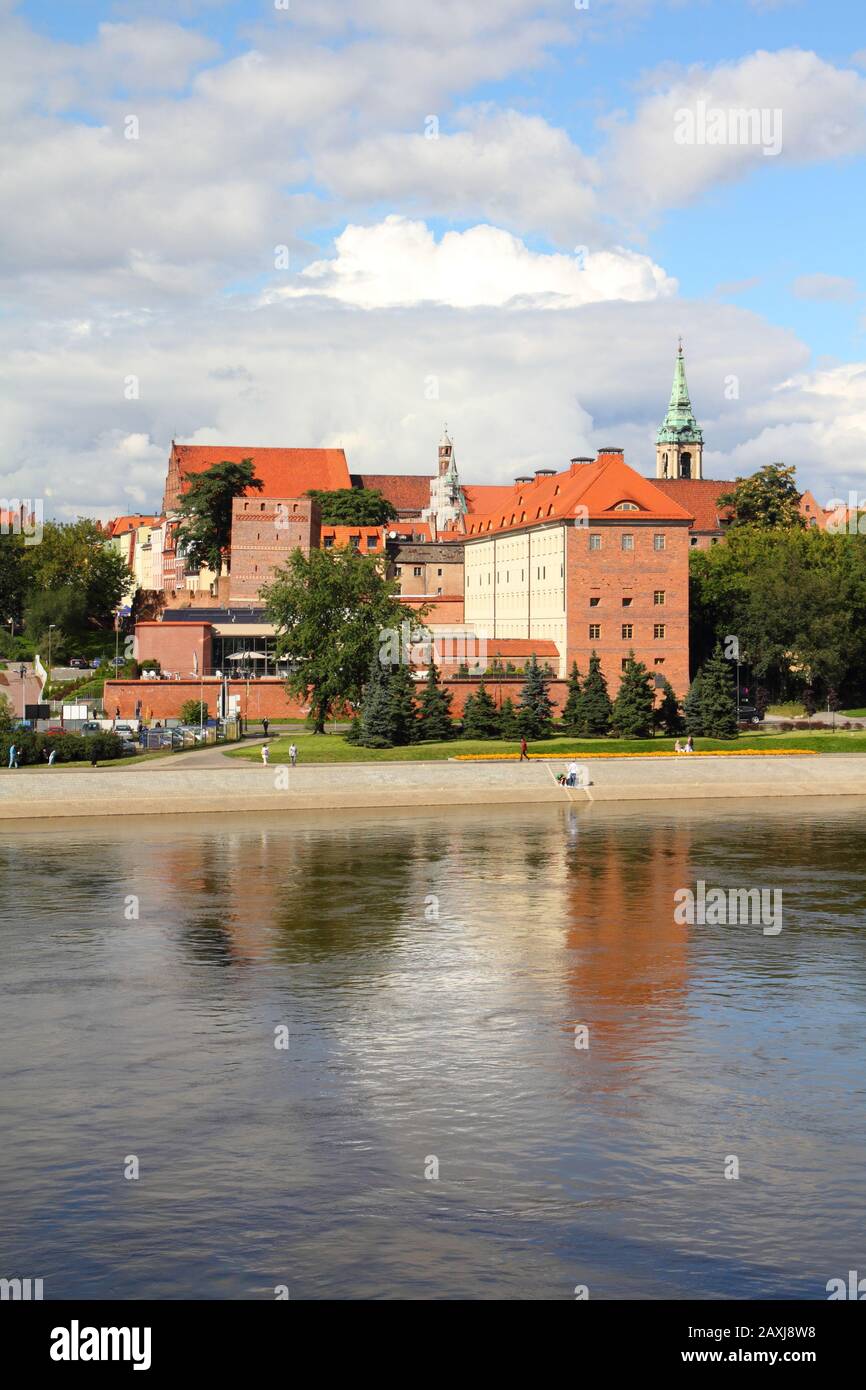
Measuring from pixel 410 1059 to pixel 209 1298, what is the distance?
925 centimetres

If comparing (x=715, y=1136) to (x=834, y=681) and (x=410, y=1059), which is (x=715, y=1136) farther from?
(x=834, y=681)

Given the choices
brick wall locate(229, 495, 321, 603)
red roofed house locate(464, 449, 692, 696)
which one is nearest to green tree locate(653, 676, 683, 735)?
red roofed house locate(464, 449, 692, 696)

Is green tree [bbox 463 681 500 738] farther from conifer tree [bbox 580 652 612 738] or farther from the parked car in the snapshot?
the parked car

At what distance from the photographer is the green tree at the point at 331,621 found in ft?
266

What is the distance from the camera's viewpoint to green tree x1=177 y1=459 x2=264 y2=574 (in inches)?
5487

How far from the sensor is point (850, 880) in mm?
43875

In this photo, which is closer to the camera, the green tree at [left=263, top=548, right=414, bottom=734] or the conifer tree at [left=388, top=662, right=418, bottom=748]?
the conifer tree at [left=388, top=662, right=418, bottom=748]

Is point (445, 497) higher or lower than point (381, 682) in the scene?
higher

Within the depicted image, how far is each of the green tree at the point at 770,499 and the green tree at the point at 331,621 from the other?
66.4 m

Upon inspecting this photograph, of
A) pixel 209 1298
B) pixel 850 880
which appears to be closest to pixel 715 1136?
pixel 209 1298

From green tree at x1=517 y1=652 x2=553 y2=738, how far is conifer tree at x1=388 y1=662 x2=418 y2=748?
5.71 metres

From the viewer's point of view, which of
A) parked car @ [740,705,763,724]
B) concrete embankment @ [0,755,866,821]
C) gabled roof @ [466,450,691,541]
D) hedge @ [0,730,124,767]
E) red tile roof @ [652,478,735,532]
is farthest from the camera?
red tile roof @ [652,478,735,532]

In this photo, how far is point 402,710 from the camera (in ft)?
252

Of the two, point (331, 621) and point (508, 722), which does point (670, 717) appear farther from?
point (331, 621)
